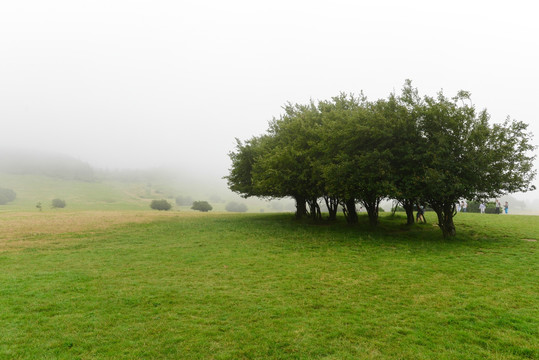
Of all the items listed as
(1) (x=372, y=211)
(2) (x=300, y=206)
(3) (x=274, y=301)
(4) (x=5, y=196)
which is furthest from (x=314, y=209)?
(4) (x=5, y=196)

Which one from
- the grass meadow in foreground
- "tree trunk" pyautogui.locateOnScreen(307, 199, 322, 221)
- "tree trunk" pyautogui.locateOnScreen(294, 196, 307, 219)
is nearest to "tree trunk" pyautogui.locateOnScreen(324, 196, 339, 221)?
"tree trunk" pyautogui.locateOnScreen(307, 199, 322, 221)

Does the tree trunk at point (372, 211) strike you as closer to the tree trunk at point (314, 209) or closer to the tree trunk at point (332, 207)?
the tree trunk at point (332, 207)

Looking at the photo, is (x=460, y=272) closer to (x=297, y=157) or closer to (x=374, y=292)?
(x=374, y=292)

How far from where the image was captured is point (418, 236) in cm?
→ 2669

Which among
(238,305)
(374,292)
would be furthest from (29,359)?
(374,292)

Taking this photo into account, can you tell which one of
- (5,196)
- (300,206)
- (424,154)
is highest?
(424,154)

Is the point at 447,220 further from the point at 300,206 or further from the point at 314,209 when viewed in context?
the point at 300,206

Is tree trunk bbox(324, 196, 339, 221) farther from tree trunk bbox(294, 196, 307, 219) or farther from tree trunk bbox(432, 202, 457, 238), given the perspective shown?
tree trunk bbox(432, 202, 457, 238)

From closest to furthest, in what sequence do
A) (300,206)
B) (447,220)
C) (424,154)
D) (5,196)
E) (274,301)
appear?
(274,301)
(424,154)
(447,220)
(300,206)
(5,196)

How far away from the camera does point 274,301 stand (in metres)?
11.4

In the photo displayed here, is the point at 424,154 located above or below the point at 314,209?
above

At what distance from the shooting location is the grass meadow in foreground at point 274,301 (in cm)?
808

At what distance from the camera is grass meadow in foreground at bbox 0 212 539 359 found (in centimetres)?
808

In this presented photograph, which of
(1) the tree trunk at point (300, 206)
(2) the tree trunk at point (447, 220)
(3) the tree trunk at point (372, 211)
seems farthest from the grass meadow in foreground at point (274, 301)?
(1) the tree trunk at point (300, 206)
